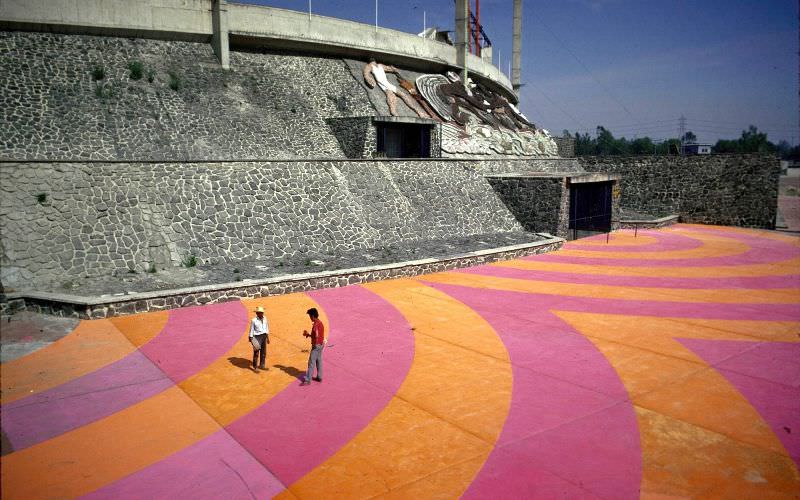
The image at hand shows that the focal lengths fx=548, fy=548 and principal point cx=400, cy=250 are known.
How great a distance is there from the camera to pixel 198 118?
25.0 meters

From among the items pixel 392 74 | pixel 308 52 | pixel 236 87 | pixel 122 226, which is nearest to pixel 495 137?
pixel 392 74

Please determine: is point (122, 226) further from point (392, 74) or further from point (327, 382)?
point (392, 74)

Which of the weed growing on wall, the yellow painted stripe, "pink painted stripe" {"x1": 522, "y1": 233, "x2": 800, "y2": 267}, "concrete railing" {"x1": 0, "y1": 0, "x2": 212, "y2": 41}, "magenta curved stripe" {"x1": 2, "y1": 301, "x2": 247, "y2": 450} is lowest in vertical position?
the yellow painted stripe

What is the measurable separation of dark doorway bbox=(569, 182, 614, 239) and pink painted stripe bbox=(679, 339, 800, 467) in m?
15.5

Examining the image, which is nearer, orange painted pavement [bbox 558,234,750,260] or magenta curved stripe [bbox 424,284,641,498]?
magenta curved stripe [bbox 424,284,641,498]

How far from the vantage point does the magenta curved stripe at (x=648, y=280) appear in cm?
1714

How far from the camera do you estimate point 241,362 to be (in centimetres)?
1029

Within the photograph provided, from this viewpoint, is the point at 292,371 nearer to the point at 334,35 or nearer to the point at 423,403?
the point at 423,403

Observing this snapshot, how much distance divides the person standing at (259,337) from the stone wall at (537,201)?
18.1 m

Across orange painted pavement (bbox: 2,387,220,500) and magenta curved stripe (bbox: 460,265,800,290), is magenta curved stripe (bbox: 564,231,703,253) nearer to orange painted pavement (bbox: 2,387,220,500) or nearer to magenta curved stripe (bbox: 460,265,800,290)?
magenta curved stripe (bbox: 460,265,800,290)

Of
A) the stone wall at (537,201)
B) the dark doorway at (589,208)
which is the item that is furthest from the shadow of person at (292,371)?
the dark doorway at (589,208)

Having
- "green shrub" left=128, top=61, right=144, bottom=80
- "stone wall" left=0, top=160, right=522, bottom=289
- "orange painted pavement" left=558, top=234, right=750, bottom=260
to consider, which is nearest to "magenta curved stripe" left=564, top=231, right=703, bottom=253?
"orange painted pavement" left=558, top=234, right=750, bottom=260

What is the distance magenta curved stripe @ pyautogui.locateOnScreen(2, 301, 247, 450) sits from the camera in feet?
25.3

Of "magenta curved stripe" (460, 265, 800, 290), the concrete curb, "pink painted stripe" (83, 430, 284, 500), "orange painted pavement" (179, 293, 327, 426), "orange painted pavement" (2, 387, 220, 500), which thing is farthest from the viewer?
"magenta curved stripe" (460, 265, 800, 290)
